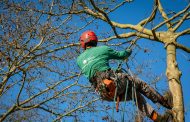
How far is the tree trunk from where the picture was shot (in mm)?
4453

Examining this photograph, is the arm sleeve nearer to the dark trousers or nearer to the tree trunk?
the dark trousers

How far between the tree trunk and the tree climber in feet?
0.41

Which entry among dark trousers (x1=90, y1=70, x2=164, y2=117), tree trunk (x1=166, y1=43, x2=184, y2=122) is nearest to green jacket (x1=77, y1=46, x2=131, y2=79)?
dark trousers (x1=90, y1=70, x2=164, y2=117)

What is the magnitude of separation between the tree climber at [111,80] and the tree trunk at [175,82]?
0.13 meters

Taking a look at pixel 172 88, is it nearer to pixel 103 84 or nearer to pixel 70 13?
pixel 103 84

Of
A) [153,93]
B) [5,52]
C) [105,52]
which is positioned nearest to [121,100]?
[153,93]

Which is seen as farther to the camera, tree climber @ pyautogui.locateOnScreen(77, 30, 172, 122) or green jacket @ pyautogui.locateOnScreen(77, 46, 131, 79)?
green jacket @ pyautogui.locateOnScreen(77, 46, 131, 79)

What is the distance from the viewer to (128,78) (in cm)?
450

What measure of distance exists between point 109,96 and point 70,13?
13.8ft

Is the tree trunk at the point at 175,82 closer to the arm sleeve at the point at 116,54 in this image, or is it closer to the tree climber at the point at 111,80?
the tree climber at the point at 111,80

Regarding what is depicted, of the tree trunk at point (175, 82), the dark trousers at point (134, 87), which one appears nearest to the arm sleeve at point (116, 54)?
the dark trousers at point (134, 87)

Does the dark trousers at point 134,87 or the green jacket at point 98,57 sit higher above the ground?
the green jacket at point 98,57

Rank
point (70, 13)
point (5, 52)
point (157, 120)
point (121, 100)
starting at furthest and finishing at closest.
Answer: point (70, 13) < point (5, 52) < point (121, 100) < point (157, 120)

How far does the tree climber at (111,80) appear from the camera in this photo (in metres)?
4.40
